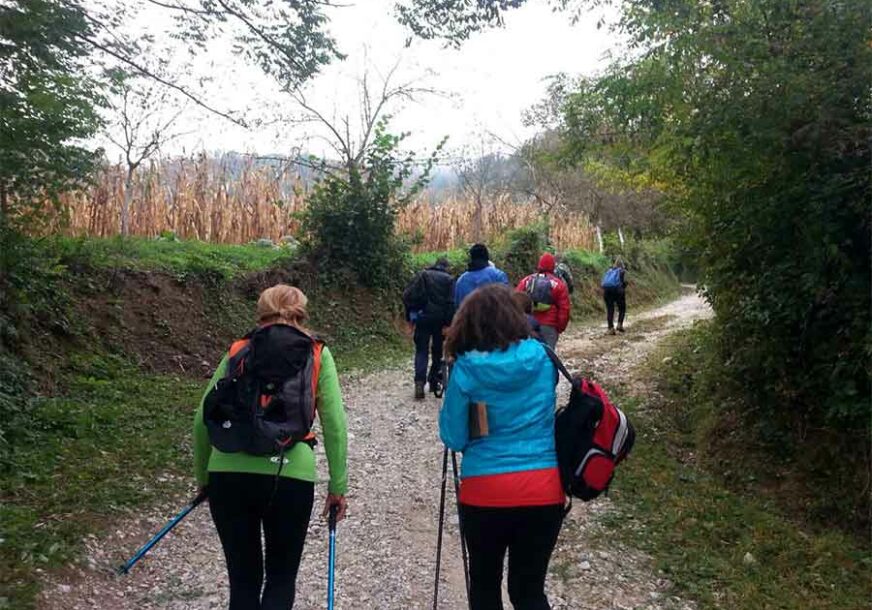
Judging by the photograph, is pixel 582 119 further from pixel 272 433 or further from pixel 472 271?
pixel 272 433

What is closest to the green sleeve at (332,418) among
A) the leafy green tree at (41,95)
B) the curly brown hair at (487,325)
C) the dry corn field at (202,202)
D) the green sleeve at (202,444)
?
the green sleeve at (202,444)

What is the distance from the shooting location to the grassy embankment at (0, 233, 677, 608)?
17.3ft

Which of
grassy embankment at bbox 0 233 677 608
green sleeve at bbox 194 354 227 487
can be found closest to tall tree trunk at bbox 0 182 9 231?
grassy embankment at bbox 0 233 677 608

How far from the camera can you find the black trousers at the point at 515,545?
118 inches

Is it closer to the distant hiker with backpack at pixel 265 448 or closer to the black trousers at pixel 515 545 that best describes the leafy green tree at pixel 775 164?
the black trousers at pixel 515 545

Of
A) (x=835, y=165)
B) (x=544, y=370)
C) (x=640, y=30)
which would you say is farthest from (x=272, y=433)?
(x=640, y=30)

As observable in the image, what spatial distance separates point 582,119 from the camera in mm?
9797

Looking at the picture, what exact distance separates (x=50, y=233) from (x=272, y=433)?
8.22 meters

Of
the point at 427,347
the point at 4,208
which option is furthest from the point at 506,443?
the point at 4,208

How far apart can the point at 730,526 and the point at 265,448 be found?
4451 mm

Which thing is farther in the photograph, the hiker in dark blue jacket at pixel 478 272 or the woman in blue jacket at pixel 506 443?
the hiker in dark blue jacket at pixel 478 272

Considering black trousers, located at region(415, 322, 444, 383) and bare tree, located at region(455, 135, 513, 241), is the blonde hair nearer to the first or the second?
black trousers, located at region(415, 322, 444, 383)

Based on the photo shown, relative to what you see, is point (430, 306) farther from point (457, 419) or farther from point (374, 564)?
point (457, 419)

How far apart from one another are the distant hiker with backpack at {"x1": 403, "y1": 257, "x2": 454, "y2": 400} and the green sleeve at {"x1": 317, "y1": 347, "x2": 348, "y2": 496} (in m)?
5.89
